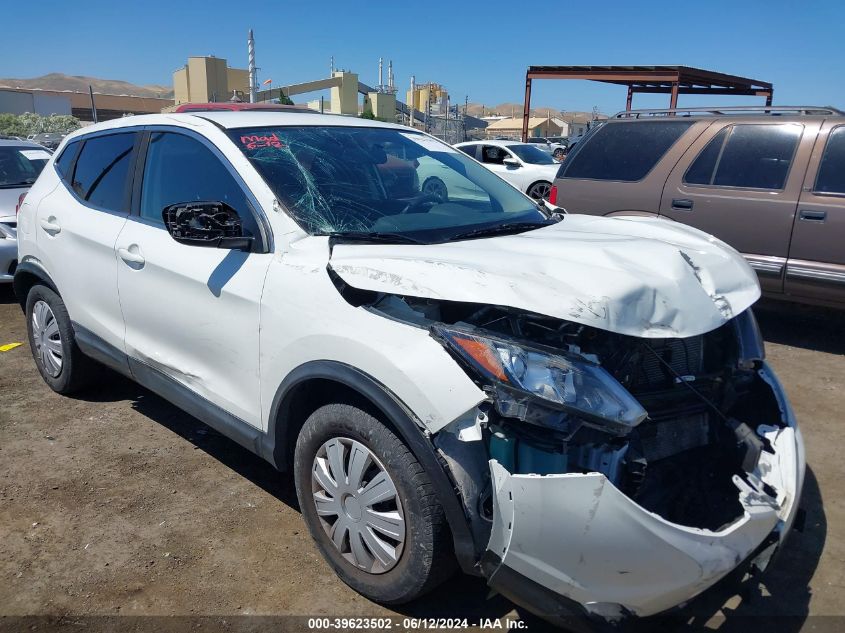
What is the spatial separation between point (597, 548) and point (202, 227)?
75.6 inches

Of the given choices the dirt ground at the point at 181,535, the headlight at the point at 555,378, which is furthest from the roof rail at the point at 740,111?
the headlight at the point at 555,378

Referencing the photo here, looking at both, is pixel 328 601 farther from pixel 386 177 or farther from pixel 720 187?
Result: pixel 720 187

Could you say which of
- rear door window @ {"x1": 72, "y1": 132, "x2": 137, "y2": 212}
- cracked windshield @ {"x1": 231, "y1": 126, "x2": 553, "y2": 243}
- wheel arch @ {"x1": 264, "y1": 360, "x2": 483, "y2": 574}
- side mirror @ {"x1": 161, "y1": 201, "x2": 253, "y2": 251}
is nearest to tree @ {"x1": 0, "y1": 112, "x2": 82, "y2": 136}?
rear door window @ {"x1": 72, "y1": 132, "x2": 137, "y2": 212}

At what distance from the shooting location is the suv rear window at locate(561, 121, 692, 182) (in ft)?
20.5

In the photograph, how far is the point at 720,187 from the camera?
589cm

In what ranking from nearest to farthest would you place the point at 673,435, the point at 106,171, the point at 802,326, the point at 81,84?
the point at 673,435, the point at 106,171, the point at 802,326, the point at 81,84

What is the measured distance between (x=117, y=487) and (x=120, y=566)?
2.35ft

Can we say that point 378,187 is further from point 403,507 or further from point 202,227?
point 403,507

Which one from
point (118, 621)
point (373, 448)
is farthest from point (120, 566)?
point (373, 448)

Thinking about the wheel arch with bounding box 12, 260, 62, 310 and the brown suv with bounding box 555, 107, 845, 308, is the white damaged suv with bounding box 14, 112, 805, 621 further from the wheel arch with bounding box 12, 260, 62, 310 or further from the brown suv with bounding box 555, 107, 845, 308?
the brown suv with bounding box 555, 107, 845, 308

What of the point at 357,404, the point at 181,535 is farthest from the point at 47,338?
the point at 357,404

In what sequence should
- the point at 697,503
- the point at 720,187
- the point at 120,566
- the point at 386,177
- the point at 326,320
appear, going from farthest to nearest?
the point at 720,187
the point at 386,177
the point at 120,566
the point at 326,320
the point at 697,503

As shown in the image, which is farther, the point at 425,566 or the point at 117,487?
the point at 117,487

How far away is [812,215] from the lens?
5426 mm
